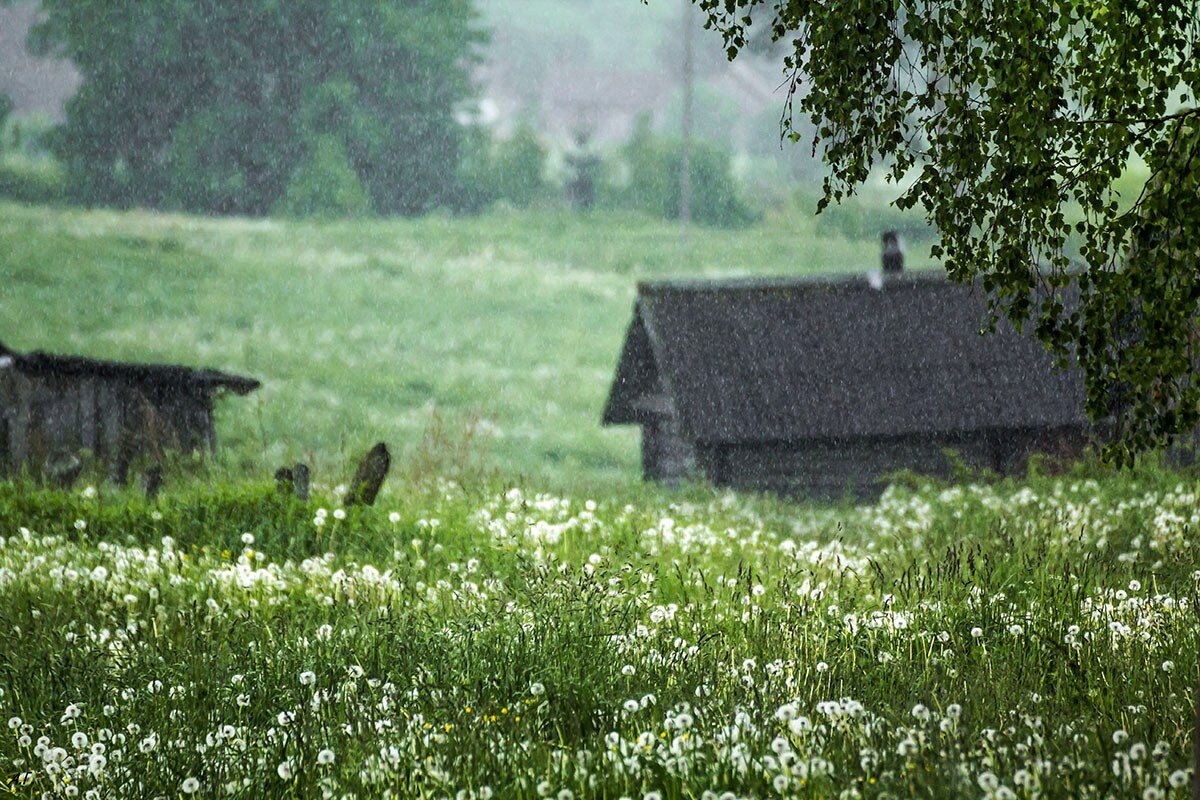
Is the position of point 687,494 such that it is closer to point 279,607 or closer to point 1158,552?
point 1158,552

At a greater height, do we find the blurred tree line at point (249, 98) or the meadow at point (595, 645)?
the blurred tree line at point (249, 98)

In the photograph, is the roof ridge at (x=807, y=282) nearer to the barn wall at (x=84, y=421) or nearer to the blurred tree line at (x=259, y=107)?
the barn wall at (x=84, y=421)

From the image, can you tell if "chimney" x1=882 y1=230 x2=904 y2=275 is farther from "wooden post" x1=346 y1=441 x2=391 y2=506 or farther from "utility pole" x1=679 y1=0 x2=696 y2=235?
"utility pole" x1=679 y1=0 x2=696 y2=235

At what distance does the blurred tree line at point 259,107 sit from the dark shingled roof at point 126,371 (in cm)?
2929

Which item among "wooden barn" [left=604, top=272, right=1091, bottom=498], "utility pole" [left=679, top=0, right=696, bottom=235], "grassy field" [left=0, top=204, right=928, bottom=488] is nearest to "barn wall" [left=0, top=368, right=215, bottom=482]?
"wooden barn" [left=604, top=272, right=1091, bottom=498]

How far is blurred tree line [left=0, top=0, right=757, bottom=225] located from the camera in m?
47.3

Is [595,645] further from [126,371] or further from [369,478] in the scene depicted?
[126,371]

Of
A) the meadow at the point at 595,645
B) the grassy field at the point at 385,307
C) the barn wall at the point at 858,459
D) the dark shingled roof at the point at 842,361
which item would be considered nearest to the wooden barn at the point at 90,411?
the meadow at the point at 595,645

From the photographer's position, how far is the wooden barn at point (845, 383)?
18469mm

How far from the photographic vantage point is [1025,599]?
23.5 ft

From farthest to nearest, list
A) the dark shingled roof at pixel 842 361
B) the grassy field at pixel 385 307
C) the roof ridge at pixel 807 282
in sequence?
the grassy field at pixel 385 307 < the roof ridge at pixel 807 282 < the dark shingled roof at pixel 842 361

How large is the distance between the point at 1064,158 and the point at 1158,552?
18.5 ft

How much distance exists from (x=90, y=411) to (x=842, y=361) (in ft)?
37.4

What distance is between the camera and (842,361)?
63.0ft
